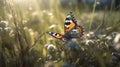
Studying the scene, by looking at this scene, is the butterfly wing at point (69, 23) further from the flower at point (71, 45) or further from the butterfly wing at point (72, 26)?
the flower at point (71, 45)

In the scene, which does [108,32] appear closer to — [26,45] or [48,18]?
[26,45]

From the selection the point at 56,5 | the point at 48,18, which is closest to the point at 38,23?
the point at 48,18

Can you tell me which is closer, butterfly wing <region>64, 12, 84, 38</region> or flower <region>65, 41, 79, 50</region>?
flower <region>65, 41, 79, 50</region>

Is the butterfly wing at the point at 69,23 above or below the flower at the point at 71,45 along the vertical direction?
above

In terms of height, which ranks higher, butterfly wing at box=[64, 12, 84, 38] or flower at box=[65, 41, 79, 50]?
butterfly wing at box=[64, 12, 84, 38]

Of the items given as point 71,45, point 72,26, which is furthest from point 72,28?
point 71,45

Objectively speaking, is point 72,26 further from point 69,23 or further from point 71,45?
point 71,45

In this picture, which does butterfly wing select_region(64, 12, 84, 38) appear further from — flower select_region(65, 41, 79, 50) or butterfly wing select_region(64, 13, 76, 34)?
flower select_region(65, 41, 79, 50)

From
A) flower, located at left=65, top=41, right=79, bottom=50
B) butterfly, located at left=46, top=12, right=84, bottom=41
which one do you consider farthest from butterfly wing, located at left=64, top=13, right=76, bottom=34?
flower, located at left=65, top=41, right=79, bottom=50

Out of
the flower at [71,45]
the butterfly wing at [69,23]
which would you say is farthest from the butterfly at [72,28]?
the flower at [71,45]

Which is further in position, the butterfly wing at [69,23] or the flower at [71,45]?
the butterfly wing at [69,23]

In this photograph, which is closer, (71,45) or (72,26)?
(71,45)
